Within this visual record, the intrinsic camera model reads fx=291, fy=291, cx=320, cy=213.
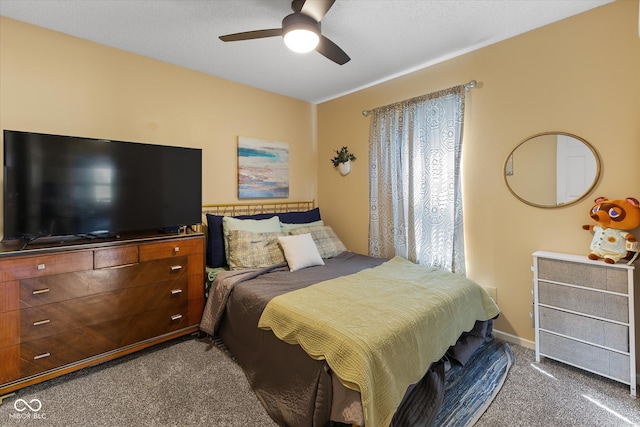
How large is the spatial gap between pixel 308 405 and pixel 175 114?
277cm

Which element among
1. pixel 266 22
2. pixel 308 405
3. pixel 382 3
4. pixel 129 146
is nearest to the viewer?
pixel 308 405

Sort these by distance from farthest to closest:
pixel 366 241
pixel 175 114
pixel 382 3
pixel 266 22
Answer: pixel 366 241
pixel 175 114
pixel 266 22
pixel 382 3

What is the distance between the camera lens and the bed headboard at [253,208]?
3166 millimetres

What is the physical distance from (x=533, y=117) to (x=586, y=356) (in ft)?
5.81

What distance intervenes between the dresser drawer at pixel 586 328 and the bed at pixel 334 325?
34cm

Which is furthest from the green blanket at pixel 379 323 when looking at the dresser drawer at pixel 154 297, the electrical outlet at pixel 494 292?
the dresser drawer at pixel 154 297

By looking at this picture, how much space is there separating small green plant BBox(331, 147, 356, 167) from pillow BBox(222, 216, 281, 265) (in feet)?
3.80

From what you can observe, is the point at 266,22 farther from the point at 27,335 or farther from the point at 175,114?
the point at 27,335

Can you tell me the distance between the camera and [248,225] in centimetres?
294

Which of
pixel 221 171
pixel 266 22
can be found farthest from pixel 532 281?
pixel 221 171

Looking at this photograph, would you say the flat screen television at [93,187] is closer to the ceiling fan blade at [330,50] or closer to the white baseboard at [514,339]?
the ceiling fan blade at [330,50]

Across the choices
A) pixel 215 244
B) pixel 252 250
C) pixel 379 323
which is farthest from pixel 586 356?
pixel 215 244

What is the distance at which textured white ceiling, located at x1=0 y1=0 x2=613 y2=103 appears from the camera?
198 centimetres

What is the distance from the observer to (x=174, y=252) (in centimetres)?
242
